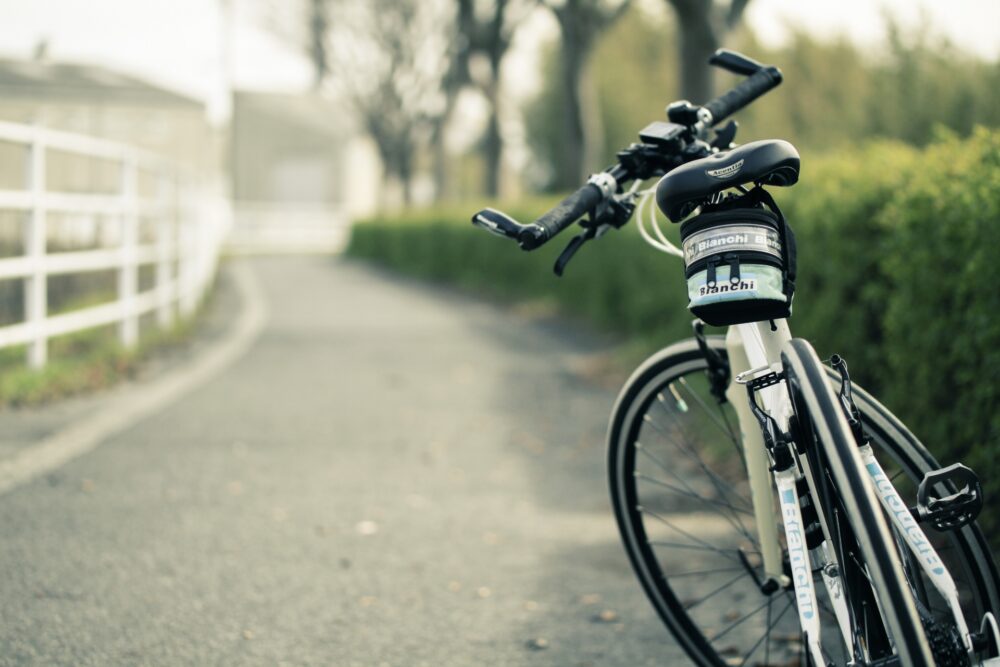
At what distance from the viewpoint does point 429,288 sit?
828 inches

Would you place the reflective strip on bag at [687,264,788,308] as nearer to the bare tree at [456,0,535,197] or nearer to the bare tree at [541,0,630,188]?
the bare tree at [541,0,630,188]

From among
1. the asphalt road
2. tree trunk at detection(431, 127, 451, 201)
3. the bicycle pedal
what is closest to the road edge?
the asphalt road

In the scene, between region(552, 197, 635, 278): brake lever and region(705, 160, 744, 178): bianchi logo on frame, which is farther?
region(552, 197, 635, 278): brake lever

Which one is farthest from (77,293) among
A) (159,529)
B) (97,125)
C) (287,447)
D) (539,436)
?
(97,125)

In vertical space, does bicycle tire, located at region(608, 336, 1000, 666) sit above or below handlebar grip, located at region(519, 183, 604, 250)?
below

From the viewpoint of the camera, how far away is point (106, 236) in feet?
32.5

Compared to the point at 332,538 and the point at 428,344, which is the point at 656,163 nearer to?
the point at 332,538

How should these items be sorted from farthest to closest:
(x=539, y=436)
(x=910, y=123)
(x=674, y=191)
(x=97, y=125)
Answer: (x=97, y=125) → (x=910, y=123) → (x=539, y=436) → (x=674, y=191)

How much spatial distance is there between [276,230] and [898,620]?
44.2 m

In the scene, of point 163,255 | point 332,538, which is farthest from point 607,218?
point 163,255

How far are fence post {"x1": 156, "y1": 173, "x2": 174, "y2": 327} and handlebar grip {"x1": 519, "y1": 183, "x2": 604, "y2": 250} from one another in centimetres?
917

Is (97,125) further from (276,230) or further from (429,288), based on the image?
(276,230)

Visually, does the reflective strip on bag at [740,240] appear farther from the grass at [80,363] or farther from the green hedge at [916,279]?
the grass at [80,363]

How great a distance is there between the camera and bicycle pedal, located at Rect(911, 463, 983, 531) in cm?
204
